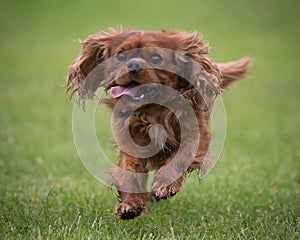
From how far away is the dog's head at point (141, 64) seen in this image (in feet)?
13.3

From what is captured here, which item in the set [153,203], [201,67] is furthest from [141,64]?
[153,203]

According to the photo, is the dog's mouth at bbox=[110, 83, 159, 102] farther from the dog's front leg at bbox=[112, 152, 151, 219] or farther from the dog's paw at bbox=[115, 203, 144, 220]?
the dog's paw at bbox=[115, 203, 144, 220]

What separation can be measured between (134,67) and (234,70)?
6.92 feet

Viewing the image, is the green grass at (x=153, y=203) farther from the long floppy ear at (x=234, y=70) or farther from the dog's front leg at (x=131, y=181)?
the long floppy ear at (x=234, y=70)

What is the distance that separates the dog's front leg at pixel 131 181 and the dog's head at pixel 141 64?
0.54m

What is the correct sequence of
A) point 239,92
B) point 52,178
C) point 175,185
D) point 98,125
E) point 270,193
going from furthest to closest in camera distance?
1. point 239,92
2. point 98,125
3. point 52,178
4. point 270,193
5. point 175,185

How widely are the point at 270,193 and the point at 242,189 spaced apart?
265 mm

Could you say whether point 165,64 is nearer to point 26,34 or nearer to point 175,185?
point 175,185

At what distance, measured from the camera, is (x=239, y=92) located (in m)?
12.3

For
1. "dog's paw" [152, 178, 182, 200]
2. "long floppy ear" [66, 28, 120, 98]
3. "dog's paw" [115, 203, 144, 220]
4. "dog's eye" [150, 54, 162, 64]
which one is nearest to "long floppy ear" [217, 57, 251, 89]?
"long floppy ear" [66, 28, 120, 98]

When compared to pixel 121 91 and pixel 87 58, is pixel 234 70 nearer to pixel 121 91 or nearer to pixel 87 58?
pixel 87 58

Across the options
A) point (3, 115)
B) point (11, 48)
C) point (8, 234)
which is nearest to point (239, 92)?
point (3, 115)

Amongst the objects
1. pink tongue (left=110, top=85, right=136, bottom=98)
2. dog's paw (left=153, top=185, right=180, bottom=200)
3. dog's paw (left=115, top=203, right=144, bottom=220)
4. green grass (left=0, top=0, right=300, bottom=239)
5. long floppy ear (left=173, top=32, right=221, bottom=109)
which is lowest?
green grass (left=0, top=0, right=300, bottom=239)

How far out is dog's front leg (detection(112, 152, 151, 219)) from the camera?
4176 mm
